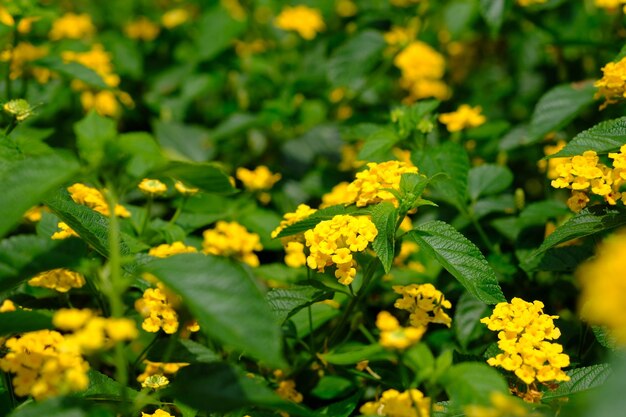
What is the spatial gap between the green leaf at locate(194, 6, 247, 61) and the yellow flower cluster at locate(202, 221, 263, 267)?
1126 millimetres

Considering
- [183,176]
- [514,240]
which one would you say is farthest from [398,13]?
[183,176]

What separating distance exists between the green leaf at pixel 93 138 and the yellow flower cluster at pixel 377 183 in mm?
540

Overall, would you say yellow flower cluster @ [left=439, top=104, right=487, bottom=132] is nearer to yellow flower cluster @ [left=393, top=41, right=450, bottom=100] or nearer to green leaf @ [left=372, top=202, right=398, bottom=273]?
yellow flower cluster @ [left=393, top=41, right=450, bottom=100]

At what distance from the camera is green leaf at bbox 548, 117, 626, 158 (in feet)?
5.23

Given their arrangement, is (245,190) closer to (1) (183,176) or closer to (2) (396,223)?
(2) (396,223)

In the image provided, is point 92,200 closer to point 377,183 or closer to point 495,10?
point 377,183

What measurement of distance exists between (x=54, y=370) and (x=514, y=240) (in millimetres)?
1227

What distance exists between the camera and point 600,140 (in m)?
1.61

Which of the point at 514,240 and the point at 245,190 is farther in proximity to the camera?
the point at 245,190

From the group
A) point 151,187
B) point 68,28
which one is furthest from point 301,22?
point 151,187

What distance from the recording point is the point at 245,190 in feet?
7.69

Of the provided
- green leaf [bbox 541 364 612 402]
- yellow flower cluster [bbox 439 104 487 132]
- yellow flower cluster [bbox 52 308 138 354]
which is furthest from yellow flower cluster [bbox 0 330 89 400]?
yellow flower cluster [bbox 439 104 487 132]

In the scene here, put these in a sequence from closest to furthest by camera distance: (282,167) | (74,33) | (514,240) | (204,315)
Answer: (204,315), (514,240), (282,167), (74,33)

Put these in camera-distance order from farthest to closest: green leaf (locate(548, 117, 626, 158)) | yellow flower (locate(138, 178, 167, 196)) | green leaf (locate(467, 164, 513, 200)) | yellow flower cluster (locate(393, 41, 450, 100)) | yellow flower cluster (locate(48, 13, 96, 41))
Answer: yellow flower cluster (locate(48, 13, 96, 41))
yellow flower cluster (locate(393, 41, 450, 100))
green leaf (locate(467, 164, 513, 200))
yellow flower (locate(138, 178, 167, 196))
green leaf (locate(548, 117, 626, 158))
